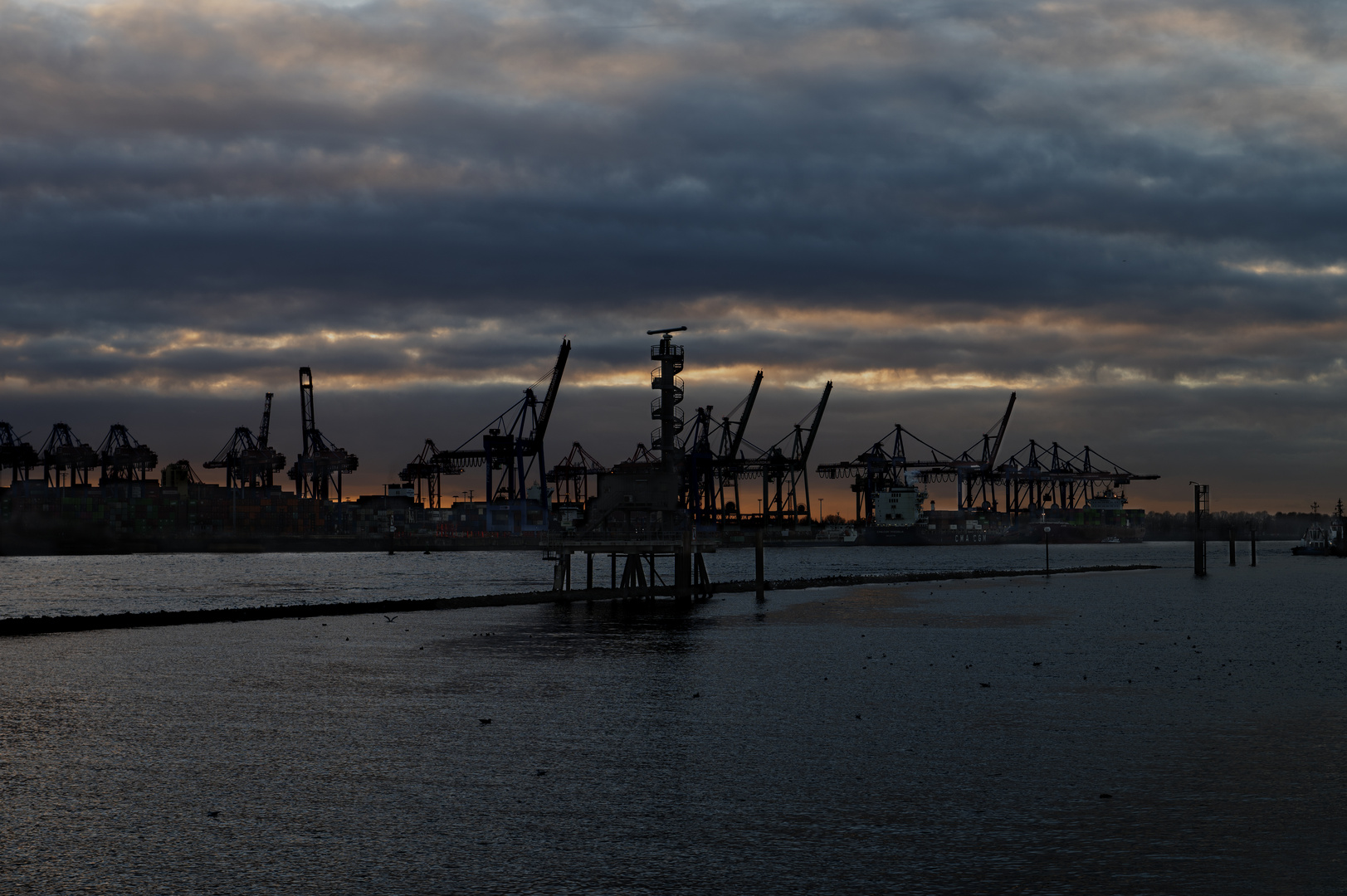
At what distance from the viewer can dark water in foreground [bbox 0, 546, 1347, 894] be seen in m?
14.6

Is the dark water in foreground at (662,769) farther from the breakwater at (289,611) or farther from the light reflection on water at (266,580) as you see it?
the light reflection on water at (266,580)

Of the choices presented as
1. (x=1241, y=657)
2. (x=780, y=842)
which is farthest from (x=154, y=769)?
(x=1241, y=657)

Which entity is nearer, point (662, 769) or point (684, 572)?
point (662, 769)

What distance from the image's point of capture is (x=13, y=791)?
60.7ft

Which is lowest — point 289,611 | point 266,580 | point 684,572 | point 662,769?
point 266,580

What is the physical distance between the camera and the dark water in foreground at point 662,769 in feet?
48.1

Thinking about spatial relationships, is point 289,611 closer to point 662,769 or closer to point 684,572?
point 684,572

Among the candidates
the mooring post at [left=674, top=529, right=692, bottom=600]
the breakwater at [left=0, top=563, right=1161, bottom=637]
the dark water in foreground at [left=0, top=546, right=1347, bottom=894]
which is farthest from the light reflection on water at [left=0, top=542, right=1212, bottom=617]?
the dark water in foreground at [left=0, top=546, right=1347, bottom=894]

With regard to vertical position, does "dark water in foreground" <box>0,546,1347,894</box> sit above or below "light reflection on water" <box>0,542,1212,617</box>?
above

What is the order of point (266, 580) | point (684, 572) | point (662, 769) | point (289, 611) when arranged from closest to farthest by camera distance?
point (662, 769), point (289, 611), point (684, 572), point (266, 580)

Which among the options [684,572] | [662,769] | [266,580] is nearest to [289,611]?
[684,572]

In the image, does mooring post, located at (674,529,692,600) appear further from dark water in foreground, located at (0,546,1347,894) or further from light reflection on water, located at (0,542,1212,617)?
dark water in foreground, located at (0,546,1347,894)

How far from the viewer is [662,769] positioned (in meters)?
20.9

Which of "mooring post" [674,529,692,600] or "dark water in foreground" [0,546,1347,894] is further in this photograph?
"mooring post" [674,529,692,600]
